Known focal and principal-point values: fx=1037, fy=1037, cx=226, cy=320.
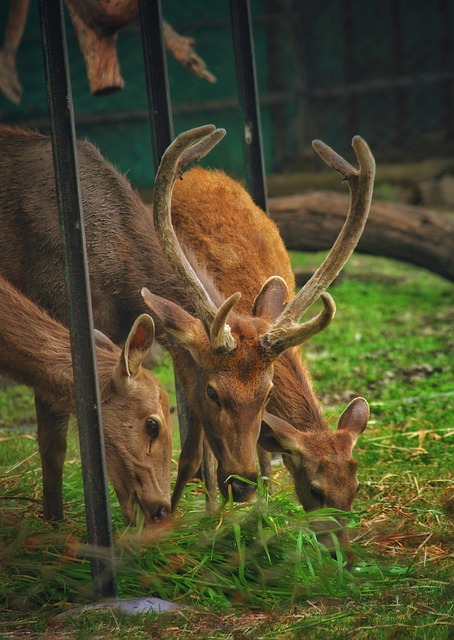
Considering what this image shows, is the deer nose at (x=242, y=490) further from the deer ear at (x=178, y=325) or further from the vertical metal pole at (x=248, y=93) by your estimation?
the vertical metal pole at (x=248, y=93)

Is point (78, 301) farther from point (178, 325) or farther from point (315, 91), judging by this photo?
point (315, 91)

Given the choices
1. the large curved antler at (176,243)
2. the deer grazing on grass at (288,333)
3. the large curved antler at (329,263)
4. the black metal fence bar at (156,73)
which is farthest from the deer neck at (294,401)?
the black metal fence bar at (156,73)

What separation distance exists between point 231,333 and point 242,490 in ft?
2.58

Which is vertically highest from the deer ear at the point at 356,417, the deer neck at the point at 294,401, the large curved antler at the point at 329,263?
the large curved antler at the point at 329,263

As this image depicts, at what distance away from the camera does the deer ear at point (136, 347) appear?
16.4ft

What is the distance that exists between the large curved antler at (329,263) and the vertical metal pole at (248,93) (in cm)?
157

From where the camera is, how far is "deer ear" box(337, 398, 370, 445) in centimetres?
557

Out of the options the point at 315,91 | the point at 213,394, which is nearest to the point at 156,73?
the point at 213,394

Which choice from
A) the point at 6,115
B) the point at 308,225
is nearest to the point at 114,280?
the point at 308,225

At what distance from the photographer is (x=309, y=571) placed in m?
4.68

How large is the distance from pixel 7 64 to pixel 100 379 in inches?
184

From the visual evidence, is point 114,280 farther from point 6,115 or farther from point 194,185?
point 6,115

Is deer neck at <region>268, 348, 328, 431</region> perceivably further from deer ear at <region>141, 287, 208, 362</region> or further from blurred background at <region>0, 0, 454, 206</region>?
blurred background at <region>0, 0, 454, 206</region>

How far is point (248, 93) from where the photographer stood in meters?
6.76
